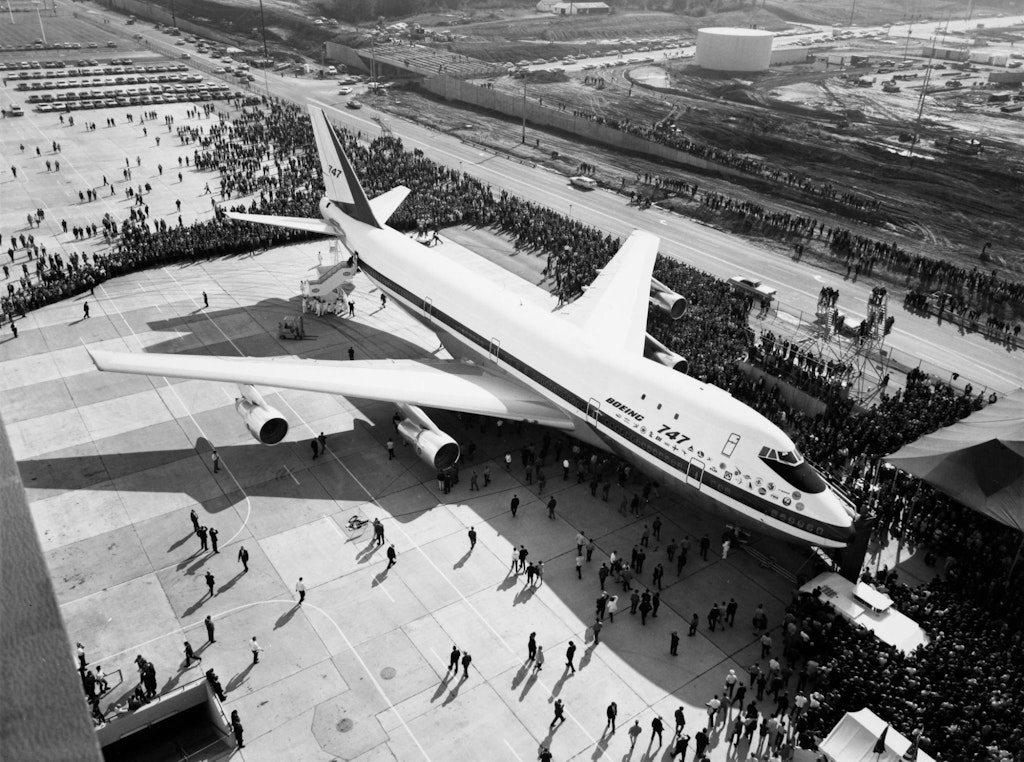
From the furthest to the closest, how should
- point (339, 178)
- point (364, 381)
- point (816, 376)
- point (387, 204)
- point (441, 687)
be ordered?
point (387, 204)
point (339, 178)
point (816, 376)
point (364, 381)
point (441, 687)

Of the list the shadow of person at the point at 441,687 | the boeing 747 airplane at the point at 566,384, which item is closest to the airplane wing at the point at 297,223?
the boeing 747 airplane at the point at 566,384

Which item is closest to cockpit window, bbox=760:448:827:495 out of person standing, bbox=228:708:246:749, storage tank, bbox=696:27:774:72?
person standing, bbox=228:708:246:749

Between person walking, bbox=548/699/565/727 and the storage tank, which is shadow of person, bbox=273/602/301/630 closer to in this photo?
person walking, bbox=548/699/565/727

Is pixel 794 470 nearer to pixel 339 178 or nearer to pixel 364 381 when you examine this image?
pixel 364 381

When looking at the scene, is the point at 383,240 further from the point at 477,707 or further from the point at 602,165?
the point at 602,165

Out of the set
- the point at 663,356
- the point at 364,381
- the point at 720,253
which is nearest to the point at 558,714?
the point at 364,381

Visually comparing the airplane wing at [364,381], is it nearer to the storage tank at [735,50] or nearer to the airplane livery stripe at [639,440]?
the airplane livery stripe at [639,440]
